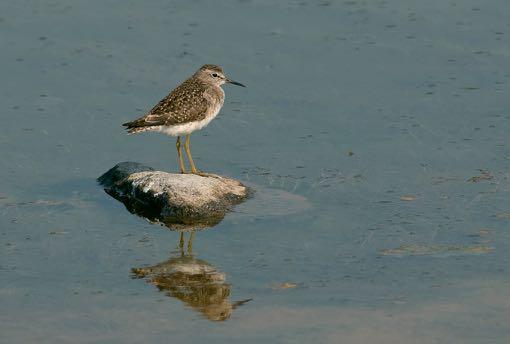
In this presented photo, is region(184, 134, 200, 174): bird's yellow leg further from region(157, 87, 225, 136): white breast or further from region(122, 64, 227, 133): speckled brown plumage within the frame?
region(122, 64, 227, 133): speckled brown plumage

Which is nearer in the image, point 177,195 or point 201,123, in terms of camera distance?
point 177,195

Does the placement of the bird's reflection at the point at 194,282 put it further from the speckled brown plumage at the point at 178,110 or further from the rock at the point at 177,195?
the speckled brown plumage at the point at 178,110

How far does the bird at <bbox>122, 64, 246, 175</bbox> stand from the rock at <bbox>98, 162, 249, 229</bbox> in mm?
569

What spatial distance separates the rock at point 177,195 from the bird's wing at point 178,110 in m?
0.65

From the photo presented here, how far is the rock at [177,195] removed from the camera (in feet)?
42.1

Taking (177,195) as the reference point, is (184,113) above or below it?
above

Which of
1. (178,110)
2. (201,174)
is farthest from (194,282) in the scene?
(178,110)

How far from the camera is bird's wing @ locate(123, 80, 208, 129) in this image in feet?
45.4

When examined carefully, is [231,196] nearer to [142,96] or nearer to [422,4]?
[142,96]

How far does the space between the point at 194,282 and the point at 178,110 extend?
11.6ft

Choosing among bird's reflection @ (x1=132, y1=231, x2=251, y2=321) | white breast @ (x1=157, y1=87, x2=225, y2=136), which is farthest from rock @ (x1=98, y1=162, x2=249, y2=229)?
bird's reflection @ (x1=132, y1=231, x2=251, y2=321)

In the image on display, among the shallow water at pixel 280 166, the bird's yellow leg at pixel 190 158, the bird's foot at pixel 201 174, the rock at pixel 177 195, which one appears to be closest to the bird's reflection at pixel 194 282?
the shallow water at pixel 280 166

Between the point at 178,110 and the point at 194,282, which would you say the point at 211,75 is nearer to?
the point at 178,110

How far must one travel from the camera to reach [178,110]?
14.0 meters
